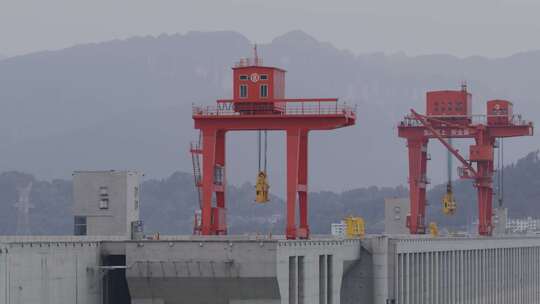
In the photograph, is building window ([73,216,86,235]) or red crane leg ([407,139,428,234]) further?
red crane leg ([407,139,428,234])

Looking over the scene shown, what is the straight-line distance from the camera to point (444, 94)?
131 metres

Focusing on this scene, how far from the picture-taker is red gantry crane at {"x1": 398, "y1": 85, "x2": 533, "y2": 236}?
129000mm

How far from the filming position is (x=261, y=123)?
82375 mm

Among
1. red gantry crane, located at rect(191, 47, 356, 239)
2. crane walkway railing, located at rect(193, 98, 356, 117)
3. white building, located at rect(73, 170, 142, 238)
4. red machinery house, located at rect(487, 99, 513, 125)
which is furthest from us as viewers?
red machinery house, located at rect(487, 99, 513, 125)

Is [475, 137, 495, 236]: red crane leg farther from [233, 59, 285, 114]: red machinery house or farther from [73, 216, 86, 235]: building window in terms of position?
[73, 216, 86, 235]: building window

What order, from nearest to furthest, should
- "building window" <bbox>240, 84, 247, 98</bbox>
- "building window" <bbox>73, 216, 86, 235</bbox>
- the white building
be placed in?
"building window" <bbox>240, 84, 247, 98</bbox> < the white building < "building window" <bbox>73, 216, 86, 235</bbox>

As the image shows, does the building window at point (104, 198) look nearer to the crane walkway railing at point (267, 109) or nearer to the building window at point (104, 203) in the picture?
the building window at point (104, 203)

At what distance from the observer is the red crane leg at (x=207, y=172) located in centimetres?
8281

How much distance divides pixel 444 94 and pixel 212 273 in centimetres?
6838

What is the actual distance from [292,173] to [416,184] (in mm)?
52003

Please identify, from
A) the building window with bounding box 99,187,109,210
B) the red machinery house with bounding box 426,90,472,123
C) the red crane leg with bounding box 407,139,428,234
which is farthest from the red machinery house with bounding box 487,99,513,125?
the building window with bounding box 99,187,109,210

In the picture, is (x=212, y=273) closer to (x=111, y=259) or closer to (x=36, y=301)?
(x=111, y=259)

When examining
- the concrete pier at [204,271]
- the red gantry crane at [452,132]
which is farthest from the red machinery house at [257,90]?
the red gantry crane at [452,132]

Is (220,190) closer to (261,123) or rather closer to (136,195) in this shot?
(261,123)
